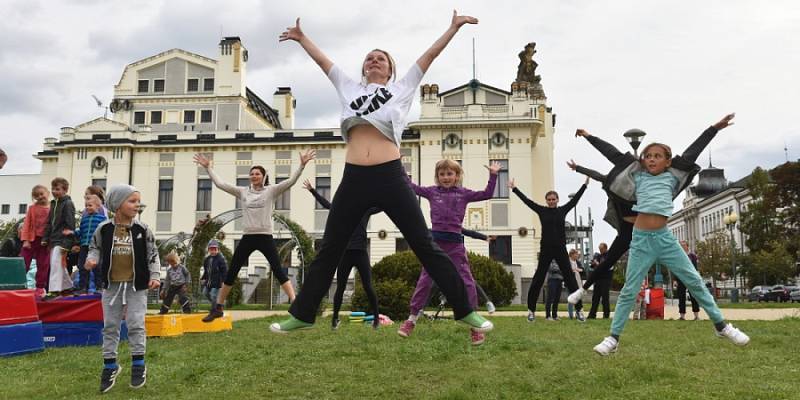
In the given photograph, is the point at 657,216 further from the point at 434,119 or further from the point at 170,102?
the point at 170,102

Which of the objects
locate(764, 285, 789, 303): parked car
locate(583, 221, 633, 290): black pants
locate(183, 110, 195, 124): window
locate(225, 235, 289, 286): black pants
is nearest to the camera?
→ locate(583, 221, 633, 290): black pants

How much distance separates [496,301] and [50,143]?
38548 millimetres

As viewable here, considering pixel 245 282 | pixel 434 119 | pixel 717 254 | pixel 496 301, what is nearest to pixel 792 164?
pixel 717 254

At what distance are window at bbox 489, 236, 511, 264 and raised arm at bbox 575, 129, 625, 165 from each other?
34481 millimetres

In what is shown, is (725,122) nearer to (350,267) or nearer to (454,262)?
(454,262)

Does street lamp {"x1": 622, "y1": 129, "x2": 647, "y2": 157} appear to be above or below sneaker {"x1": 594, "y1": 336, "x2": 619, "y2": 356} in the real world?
above

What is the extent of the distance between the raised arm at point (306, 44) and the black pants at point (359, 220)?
3.57 feet

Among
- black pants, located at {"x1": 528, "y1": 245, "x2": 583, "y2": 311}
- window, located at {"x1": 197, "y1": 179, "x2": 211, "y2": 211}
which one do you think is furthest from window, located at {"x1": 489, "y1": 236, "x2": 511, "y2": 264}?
black pants, located at {"x1": 528, "y1": 245, "x2": 583, "y2": 311}

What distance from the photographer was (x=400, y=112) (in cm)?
509

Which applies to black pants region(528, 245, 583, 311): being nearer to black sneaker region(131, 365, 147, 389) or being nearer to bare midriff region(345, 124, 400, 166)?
bare midriff region(345, 124, 400, 166)

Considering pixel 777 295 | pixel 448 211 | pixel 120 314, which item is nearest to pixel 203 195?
pixel 448 211

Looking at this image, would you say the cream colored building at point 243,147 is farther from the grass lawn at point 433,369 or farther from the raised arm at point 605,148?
the raised arm at point 605,148

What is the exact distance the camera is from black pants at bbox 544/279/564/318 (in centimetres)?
1358

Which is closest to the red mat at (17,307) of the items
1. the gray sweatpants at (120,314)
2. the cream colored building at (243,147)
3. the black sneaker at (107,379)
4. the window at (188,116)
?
the gray sweatpants at (120,314)
